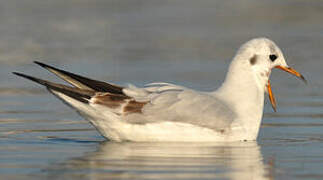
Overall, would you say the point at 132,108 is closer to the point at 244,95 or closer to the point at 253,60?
the point at 244,95

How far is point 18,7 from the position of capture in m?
21.7

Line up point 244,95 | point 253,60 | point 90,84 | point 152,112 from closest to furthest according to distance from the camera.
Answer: point 152,112, point 90,84, point 244,95, point 253,60

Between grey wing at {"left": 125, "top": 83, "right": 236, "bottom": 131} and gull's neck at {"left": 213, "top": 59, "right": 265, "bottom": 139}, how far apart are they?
31 cm

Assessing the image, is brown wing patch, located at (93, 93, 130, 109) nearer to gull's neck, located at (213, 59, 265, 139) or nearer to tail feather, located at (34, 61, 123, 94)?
tail feather, located at (34, 61, 123, 94)

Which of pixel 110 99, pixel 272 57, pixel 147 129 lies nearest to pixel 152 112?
pixel 147 129

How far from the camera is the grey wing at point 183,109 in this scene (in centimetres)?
1047

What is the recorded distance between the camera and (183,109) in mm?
10516

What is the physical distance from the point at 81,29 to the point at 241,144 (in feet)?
33.2

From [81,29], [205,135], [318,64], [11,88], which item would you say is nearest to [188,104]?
[205,135]

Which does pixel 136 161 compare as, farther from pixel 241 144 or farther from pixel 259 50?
pixel 259 50

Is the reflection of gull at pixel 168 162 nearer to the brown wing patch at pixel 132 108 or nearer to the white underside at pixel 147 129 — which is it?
the white underside at pixel 147 129

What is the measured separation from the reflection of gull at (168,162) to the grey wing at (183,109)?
0.87 feet

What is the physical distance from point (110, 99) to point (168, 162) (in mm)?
1646

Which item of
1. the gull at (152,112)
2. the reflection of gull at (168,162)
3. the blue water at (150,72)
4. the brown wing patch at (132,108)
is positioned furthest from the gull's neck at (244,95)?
the brown wing patch at (132,108)
